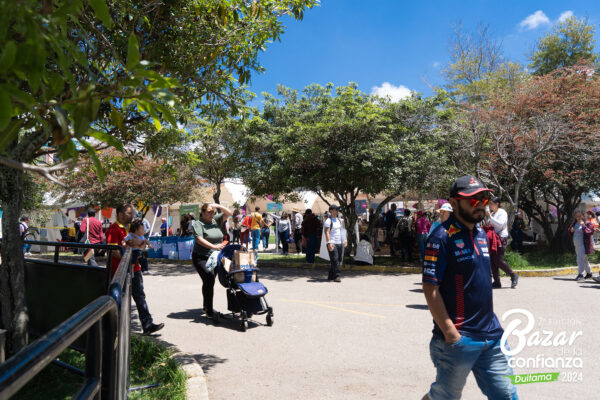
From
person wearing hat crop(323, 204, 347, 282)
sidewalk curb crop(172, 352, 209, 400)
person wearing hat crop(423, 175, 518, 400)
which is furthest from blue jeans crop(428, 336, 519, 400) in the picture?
person wearing hat crop(323, 204, 347, 282)

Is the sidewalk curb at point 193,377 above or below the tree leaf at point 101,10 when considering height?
below

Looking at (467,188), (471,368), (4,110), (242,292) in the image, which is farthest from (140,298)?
(4,110)

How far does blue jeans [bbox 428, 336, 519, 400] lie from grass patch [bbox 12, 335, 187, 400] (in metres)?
2.30

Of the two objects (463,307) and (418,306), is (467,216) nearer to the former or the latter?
(463,307)

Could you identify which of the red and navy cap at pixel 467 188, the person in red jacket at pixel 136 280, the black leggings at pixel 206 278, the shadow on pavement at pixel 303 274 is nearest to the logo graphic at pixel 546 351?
the red and navy cap at pixel 467 188

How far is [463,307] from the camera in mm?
2639

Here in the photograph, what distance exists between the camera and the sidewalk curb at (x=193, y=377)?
12.8 ft

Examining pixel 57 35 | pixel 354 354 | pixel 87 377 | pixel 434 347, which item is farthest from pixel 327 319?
pixel 57 35

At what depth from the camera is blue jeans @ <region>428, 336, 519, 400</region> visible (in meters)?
2.57

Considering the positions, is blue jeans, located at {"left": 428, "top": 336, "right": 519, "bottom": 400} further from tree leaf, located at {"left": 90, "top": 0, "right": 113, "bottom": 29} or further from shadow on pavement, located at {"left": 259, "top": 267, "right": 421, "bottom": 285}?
shadow on pavement, located at {"left": 259, "top": 267, "right": 421, "bottom": 285}

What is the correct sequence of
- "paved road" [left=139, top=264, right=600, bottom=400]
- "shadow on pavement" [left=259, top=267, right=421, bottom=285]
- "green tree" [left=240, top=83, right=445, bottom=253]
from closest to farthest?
"paved road" [left=139, top=264, right=600, bottom=400] < "shadow on pavement" [left=259, top=267, right=421, bottom=285] < "green tree" [left=240, top=83, right=445, bottom=253]

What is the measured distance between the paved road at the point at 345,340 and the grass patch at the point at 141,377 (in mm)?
392

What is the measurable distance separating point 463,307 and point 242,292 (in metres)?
4.27

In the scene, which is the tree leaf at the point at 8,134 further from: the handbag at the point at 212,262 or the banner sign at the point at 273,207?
the banner sign at the point at 273,207
